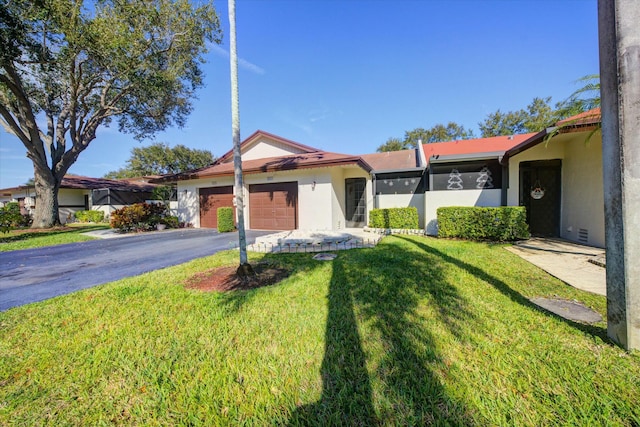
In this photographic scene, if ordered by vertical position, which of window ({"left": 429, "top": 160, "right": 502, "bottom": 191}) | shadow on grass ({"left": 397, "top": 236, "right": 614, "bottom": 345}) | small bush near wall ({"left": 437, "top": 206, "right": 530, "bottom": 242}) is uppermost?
window ({"left": 429, "top": 160, "right": 502, "bottom": 191})

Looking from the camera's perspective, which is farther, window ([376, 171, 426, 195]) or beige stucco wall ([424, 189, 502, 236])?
window ([376, 171, 426, 195])

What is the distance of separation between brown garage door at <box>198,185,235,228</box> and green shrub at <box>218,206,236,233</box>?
171 cm

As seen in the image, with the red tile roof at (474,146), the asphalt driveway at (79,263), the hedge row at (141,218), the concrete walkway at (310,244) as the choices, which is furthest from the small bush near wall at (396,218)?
the hedge row at (141,218)

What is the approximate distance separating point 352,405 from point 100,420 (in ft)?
5.86

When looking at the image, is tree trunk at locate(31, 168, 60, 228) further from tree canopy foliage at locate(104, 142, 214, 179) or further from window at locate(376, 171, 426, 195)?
tree canopy foliage at locate(104, 142, 214, 179)

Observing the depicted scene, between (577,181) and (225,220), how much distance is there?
1321 cm

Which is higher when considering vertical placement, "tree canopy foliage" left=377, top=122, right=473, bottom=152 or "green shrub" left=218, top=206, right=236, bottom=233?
"tree canopy foliage" left=377, top=122, right=473, bottom=152

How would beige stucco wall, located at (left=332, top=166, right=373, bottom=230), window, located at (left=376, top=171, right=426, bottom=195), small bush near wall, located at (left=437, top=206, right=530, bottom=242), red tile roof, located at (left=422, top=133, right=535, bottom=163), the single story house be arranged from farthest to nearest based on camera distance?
red tile roof, located at (left=422, top=133, right=535, bottom=163), window, located at (left=376, top=171, right=426, bottom=195), beige stucco wall, located at (left=332, top=166, right=373, bottom=230), small bush near wall, located at (left=437, top=206, right=530, bottom=242), the single story house

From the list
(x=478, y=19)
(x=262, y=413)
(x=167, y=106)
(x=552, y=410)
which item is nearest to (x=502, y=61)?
(x=478, y=19)

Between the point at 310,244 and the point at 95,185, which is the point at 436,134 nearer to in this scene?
the point at 310,244

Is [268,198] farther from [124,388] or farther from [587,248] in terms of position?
[587,248]

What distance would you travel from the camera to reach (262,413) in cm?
172

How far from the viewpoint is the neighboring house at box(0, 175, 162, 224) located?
21969mm

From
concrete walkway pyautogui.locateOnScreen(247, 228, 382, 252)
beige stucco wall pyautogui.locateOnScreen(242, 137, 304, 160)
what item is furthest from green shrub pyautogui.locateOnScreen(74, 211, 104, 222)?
concrete walkway pyautogui.locateOnScreen(247, 228, 382, 252)
